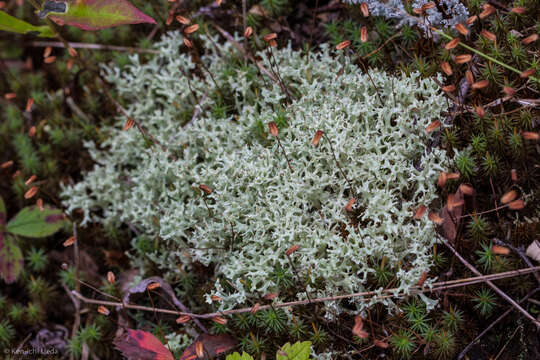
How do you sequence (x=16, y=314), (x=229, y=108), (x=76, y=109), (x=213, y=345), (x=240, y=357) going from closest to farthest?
1. (x=240, y=357)
2. (x=213, y=345)
3. (x=16, y=314)
4. (x=229, y=108)
5. (x=76, y=109)

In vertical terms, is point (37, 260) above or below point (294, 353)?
below

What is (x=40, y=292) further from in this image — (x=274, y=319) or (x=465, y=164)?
(x=465, y=164)

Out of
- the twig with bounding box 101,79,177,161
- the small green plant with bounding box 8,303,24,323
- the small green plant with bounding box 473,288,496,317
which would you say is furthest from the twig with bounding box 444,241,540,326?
the small green plant with bounding box 8,303,24,323

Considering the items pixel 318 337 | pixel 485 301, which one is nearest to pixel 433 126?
pixel 485 301

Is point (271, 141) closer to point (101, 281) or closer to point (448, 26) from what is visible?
point (448, 26)

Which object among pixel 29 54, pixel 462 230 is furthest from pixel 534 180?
pixel 29 54

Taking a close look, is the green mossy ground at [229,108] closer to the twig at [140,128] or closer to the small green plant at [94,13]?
the twig at [140,128]

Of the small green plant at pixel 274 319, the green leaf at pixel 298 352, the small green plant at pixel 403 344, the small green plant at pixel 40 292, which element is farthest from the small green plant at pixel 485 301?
the small green plant at pixel 40 292

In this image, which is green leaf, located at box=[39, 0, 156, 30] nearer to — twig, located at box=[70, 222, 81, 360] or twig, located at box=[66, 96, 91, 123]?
twig, located at box=[66, 96, 91, 123]
